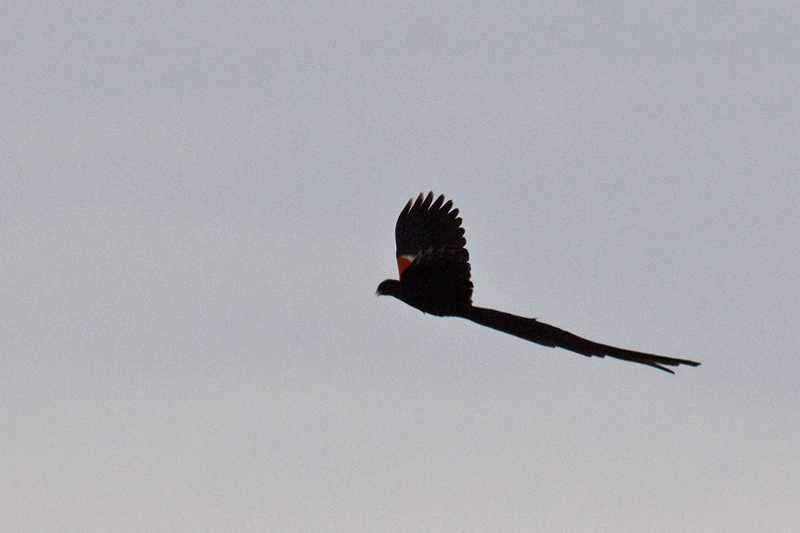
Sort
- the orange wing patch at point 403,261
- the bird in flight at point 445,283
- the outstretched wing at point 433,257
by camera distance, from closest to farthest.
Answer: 1. the bird in flight at point 445,283
2. the outstretched wing at point 433,257
3. the orange wing patch at point 403,261

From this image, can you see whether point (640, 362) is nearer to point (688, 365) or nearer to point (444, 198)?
point (688, 365)

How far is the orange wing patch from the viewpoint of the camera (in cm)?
1041

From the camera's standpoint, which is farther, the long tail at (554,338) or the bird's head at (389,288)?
the bird's head at (389,288)

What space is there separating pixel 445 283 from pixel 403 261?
0.87 meters

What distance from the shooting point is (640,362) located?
766 cm

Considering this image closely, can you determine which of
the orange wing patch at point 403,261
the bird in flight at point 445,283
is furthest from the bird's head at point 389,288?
the orange wing patch at point 403,261

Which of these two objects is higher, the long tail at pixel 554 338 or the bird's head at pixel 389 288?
the bird's head at pixel 389 288

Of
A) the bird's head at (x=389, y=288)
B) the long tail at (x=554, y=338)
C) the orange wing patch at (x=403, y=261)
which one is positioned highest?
the orange wing patch at (x=403, y=261)

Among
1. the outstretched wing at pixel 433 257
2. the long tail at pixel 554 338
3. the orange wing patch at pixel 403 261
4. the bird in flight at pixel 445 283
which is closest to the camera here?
the long tail at pixel 554 338

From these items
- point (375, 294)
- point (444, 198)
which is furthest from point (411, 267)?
point (444, 198)

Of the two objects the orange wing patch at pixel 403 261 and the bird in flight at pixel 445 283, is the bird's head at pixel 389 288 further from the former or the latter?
the orange wing patch at pixel 403 261

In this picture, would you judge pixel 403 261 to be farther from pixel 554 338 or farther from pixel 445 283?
pixel 554 338

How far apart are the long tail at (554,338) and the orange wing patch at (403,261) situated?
1436 mm

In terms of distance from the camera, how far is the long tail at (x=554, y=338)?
7.62 m
